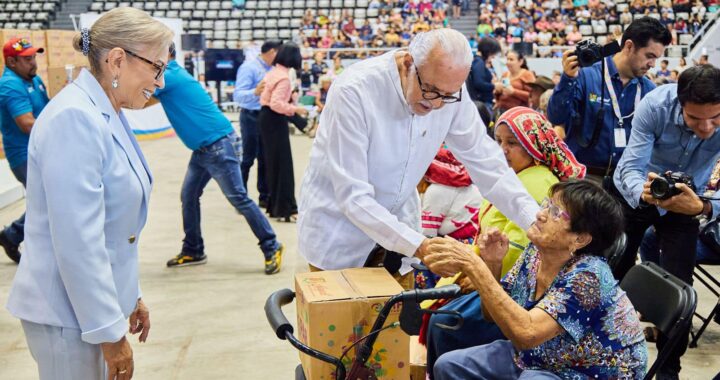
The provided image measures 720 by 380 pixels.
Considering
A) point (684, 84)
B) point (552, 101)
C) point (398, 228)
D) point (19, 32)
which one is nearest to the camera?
point (398, 228)

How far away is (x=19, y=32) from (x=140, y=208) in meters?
7.85

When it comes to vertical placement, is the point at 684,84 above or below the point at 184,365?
above

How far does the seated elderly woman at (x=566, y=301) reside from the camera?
6.52 ft

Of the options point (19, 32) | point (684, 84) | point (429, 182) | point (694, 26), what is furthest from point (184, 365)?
point (694, 26)

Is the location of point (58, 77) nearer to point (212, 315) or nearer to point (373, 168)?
point (212, 315)

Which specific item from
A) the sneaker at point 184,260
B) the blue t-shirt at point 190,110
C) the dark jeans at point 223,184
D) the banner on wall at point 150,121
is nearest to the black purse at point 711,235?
the dark jeans at point 223,184

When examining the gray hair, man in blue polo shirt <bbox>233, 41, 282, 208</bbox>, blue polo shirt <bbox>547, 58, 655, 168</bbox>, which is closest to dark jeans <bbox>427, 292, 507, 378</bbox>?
the gray hair

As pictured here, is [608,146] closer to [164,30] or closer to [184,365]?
[184,365]

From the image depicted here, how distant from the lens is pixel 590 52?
3533 millimetres

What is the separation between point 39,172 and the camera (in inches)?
61.3

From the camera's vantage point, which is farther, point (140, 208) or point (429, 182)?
point (429, 182)

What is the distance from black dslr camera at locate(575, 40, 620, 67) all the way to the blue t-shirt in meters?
2.23

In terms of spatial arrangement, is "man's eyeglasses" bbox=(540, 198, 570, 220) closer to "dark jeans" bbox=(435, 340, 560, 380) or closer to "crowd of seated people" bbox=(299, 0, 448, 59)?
"dark jeans" bbox=(435, 340, 560, 380)

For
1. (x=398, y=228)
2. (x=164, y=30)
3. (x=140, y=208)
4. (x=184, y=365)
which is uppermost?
(x=164, y=30)
